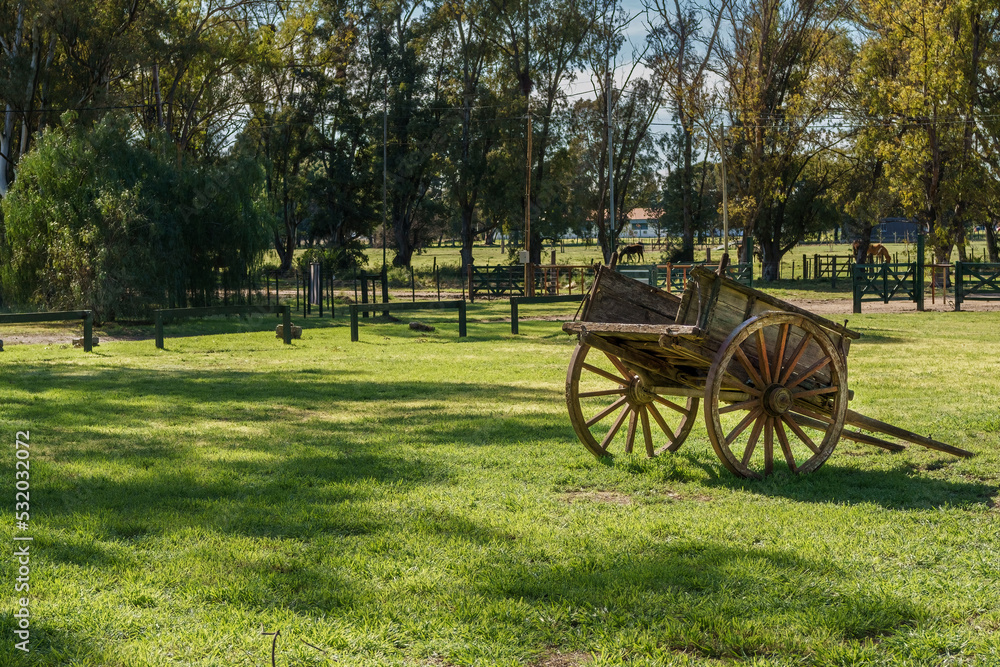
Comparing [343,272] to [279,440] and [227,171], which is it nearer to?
[227,171]

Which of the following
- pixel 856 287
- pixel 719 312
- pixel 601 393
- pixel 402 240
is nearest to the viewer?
pixel 719 312

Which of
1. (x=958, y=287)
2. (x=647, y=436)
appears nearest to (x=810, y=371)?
(x=647, y=436)

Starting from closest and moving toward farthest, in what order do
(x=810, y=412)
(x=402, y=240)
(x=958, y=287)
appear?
1. (x=810, y=412)
2. (x=958, y=287)
3. (x=402, y=240)

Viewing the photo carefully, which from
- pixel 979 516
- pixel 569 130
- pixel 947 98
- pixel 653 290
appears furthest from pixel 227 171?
pixel 569 130

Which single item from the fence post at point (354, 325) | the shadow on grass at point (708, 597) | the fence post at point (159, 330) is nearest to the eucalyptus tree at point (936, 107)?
the fence post at point (354, 325)

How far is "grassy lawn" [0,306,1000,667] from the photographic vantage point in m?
4.13

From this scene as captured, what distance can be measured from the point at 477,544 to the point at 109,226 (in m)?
21.7

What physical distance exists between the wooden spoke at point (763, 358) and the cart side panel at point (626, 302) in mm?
716

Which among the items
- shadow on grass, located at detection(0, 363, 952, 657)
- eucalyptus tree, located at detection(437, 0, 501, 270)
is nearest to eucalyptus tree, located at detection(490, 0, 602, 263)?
eucalyptus tree, located at detection(437, 0, 501, 270)

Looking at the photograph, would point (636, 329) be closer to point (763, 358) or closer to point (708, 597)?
point (763, 358)

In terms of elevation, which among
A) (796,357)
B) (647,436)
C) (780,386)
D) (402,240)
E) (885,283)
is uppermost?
(402,240)

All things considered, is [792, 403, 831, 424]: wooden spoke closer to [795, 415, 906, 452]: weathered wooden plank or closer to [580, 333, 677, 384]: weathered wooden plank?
[795, 415, 906, 452]: weathered wooden plank

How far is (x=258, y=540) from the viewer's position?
5.52 metres

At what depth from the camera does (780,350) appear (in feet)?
22.6
